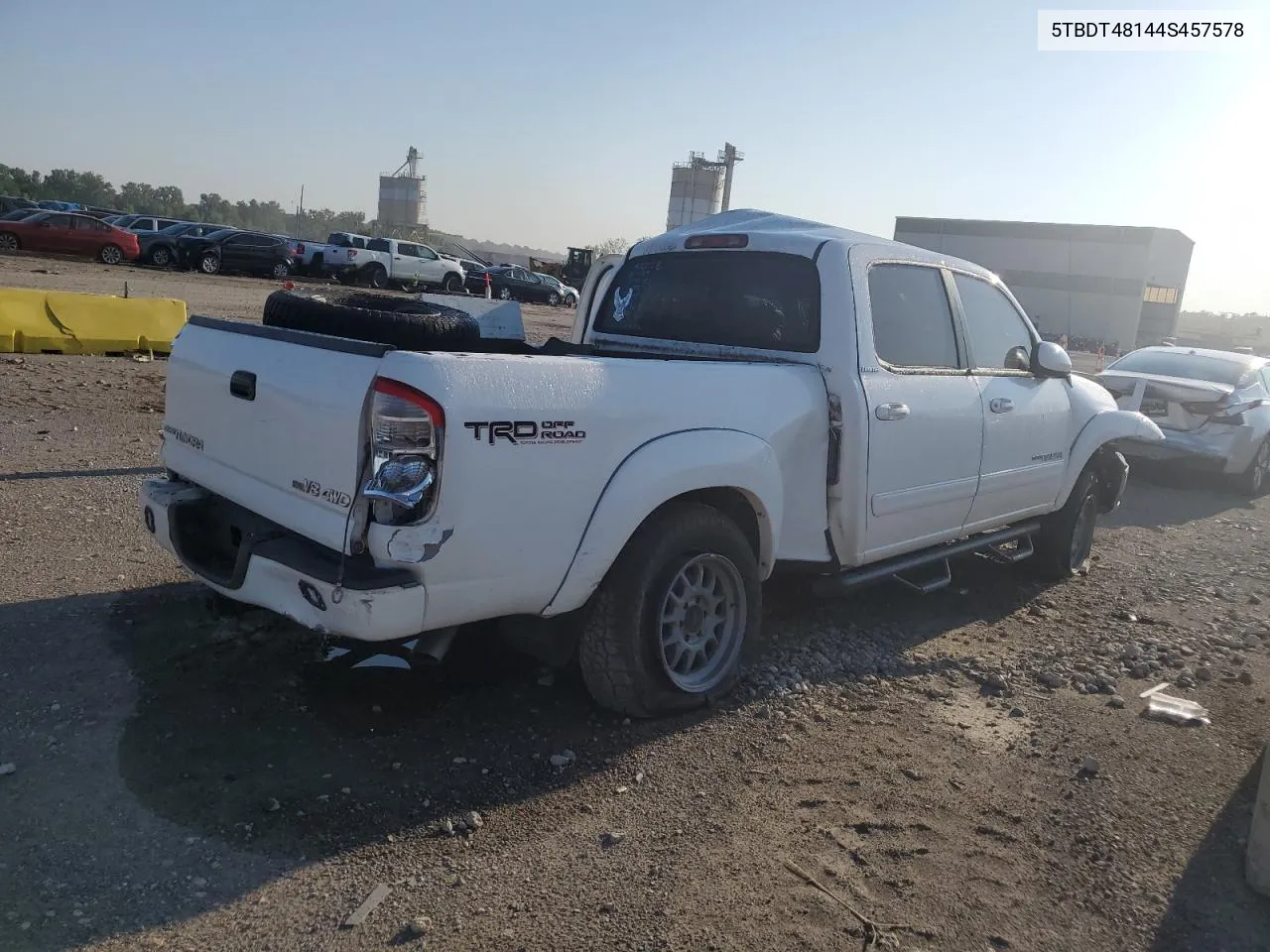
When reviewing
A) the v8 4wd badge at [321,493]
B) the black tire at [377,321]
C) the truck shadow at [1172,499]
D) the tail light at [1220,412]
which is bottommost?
the truck shadow at [1172,499]

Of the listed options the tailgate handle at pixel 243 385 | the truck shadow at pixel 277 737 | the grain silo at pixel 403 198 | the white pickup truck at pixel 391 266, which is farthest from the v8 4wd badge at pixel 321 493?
the grain silo at pixel 403 198

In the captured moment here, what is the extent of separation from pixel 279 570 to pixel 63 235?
28772 mm

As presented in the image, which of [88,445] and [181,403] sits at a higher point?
[181,403]

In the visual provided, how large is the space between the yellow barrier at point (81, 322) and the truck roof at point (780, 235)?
764 centimetres

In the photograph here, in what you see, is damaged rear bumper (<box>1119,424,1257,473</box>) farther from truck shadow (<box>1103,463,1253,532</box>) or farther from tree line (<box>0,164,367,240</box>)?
tree line (<box>0,164,367,240</box>)

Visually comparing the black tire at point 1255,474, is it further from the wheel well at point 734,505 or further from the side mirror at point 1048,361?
the wheel well at point 734,505

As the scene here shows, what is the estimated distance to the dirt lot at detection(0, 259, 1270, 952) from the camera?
2.71 metres

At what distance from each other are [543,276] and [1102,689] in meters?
35.0

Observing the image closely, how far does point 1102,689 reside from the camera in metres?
4.67

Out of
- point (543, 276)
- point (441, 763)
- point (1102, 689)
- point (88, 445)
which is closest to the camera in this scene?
point (441, 763)

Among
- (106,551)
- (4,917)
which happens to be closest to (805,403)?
(4,917)

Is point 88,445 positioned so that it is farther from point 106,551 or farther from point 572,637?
→ point 572,637

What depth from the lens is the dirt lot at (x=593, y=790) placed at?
2707 mm

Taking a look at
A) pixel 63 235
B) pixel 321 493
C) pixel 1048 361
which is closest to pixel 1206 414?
pixel 1048 361
